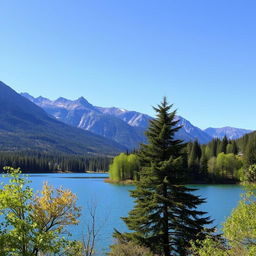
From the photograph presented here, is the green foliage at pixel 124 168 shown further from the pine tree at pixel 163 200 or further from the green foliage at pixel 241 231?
the green foliage at pixel 241 231

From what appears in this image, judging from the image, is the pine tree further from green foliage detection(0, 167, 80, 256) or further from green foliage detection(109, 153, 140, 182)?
green foliage detection(109, 153, 140, 182)

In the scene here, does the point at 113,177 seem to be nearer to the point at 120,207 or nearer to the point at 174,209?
the point at 120,207

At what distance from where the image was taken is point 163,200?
87.7 feet

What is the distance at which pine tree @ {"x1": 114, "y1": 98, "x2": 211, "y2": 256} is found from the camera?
87.7 ft

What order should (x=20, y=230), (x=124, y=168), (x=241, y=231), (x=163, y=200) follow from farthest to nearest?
(x=124, y=168), (x=163, y=200), (x=241, y=231), (x=20, y=230)

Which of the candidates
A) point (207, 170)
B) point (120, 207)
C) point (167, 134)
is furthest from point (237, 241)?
point (207, 170)

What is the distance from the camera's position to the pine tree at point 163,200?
26734mm

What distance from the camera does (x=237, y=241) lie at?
51.9 feet

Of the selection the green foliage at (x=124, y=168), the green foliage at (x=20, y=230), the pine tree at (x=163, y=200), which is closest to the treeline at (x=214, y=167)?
the green foliage at (x=124, y=168)

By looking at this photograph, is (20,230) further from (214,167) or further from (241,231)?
(214,167)

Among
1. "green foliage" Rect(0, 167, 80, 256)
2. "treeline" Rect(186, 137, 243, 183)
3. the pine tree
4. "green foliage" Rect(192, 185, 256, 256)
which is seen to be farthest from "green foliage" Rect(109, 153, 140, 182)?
"green foliage" Rect(0, 167, 80, 256)

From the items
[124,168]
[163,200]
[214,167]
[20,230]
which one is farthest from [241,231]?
[214,167]

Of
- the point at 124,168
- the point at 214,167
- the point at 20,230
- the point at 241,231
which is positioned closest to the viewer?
the point at 20,230

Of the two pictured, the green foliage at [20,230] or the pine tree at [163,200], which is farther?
the pine tree at [163,200]
